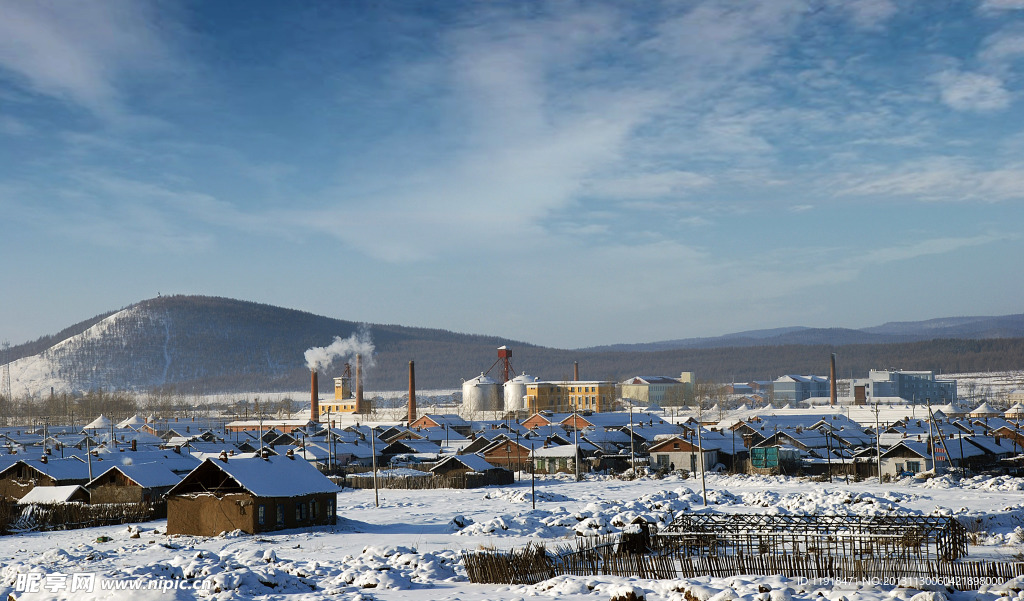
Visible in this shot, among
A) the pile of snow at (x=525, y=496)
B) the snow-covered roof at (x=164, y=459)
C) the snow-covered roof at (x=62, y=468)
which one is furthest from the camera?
the snow-covered roof at (x=62, y=468)

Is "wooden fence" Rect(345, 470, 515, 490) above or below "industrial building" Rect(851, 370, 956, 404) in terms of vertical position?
below

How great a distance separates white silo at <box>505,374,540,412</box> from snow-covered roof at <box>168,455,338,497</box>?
109414 millimetres

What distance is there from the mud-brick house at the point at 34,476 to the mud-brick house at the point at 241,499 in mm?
20282

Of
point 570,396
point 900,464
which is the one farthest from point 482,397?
point 900,464

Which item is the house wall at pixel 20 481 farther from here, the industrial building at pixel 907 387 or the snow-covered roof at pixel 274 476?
the industrial building at pixel 907 387

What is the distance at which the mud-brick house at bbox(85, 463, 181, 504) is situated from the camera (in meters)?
48.9

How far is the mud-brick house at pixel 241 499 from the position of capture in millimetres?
38219

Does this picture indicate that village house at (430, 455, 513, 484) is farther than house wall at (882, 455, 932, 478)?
Yes

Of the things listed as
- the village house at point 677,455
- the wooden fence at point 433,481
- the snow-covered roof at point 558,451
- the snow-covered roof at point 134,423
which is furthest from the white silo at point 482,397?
the wooden fence at point 433,481

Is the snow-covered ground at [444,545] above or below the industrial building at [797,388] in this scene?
below

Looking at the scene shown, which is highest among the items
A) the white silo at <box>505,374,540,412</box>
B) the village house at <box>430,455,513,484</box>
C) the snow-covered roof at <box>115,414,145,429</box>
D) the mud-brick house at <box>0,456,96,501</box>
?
the white silo at <box>505,374,540,412</box>

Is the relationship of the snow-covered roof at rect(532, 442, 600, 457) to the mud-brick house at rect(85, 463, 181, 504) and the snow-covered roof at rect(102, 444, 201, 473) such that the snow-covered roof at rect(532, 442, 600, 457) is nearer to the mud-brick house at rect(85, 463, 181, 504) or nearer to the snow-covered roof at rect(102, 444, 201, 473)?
the snow-covered roof at rect(102, 444, 201, 473)

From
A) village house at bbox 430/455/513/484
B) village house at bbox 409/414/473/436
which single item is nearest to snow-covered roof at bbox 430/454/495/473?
village house at bbox 430/455/513/484

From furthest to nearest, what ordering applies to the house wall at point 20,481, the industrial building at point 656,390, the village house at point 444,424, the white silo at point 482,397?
the industrial building at point 656,390 < the white silo at point 482,397 < the village house at point 444,424 < the house wall at point 20,481
